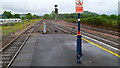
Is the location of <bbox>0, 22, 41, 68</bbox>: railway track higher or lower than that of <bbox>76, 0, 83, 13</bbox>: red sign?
lower

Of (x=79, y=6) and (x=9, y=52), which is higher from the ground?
(x=79, y=6)

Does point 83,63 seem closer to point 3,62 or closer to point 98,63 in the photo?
point 98,63

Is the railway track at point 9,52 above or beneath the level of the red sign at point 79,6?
beneath

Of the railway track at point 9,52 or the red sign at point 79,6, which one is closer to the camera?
the red sign at point 79,6

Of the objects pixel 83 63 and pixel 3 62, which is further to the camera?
pixel 3 62

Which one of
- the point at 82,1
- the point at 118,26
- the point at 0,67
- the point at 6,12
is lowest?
the point at 0,67

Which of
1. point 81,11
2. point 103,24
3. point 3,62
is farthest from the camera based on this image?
point 103,24

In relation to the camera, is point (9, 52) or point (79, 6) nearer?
point (79, 6)

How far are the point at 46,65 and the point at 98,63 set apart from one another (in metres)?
2.62

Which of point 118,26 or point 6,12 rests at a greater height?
point 6,12

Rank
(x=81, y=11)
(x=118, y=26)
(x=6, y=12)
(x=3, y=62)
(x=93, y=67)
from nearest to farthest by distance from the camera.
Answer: (x=93, y=67)
(x=81, y=11)
(x=3, y=62)
(x=118, y=26)
(x=6, y=12)

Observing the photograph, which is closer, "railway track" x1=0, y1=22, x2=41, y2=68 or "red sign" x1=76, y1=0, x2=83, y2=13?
"red sign" x1=76, y1=0, x2=83, y2=13

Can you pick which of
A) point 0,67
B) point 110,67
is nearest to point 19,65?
point 0,67

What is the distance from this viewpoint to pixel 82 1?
5688 millimetres
